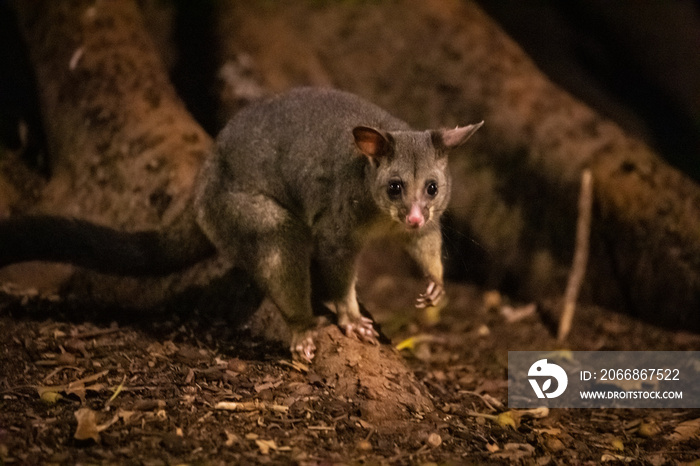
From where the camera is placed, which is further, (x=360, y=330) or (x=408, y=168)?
(x=360, y=330)

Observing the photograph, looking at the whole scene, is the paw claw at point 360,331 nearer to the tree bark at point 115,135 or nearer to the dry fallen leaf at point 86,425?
the tree bark at point 115,135

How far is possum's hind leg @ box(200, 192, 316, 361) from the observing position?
15.4 feet

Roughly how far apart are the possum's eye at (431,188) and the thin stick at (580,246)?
2.45 meters

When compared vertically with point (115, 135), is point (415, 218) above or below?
below

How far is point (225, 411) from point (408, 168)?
1920 mm

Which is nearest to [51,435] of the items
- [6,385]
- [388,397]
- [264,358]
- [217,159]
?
[6,385]

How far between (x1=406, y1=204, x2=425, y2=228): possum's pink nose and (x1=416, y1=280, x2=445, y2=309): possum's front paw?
2.66 feet

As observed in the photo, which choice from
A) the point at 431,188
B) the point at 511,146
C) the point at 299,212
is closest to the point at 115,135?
the point at 299,212

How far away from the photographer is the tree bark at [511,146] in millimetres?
6133

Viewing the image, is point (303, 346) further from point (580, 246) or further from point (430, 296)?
point (580, 246)

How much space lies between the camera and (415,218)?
4188 mm

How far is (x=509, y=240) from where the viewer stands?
23.4 feet

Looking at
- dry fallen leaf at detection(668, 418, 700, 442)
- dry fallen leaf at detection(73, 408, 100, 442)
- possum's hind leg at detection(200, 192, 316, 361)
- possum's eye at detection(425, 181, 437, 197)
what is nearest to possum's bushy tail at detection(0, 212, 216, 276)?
possum's hind leg at detection(200, 192, 316, 361)

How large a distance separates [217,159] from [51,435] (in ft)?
7.98
